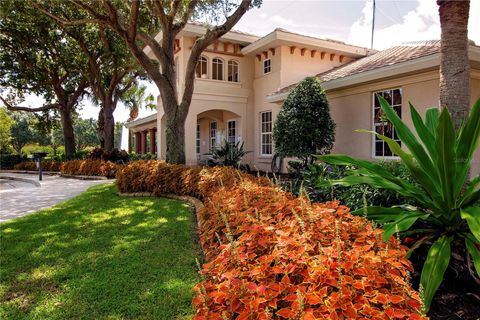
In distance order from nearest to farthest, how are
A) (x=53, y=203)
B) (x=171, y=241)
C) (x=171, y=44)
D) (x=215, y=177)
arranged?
(x=171, y=241) → (x=215, y=177) → (x=53, y=203) → (x=171, y=44)

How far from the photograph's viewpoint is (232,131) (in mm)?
17203

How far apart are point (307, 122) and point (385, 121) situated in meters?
2.18

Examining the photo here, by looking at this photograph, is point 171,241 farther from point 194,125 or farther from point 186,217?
point 194,125

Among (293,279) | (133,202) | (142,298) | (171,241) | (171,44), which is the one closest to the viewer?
(293,279)

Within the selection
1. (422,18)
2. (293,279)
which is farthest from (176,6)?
(293,279)

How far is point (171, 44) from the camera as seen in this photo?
437 inches

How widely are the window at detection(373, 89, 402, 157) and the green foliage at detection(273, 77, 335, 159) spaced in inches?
50.9

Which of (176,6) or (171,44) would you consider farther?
(171,44)

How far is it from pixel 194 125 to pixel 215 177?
8.56 m

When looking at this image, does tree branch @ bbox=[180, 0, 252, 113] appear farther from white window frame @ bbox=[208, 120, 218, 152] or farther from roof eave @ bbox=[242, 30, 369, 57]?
white window frame @ bbox=[208, 120, 218, 152]

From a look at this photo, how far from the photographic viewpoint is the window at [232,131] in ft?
55.1

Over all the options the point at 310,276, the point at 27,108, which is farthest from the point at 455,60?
the point at 27,108

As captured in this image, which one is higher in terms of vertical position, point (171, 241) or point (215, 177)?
point (215, 177)

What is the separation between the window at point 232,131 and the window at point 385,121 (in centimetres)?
771
